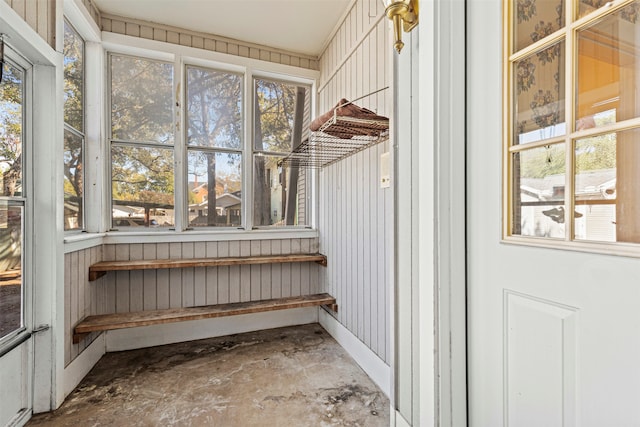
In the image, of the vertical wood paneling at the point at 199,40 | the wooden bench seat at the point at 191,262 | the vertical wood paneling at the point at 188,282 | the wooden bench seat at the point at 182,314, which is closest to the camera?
the wooden bench seat at the point at 182,314

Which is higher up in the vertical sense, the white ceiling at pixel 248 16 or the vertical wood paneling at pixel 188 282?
the white ceiling at pixel 248 16

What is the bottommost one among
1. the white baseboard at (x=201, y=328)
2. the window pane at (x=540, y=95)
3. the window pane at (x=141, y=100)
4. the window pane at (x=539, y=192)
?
the white baseboard at (x=201, y=328)

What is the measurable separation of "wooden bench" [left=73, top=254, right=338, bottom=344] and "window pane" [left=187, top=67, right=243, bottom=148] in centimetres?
112

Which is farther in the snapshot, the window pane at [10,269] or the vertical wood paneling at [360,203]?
the vertical wood paneling at [360,203]

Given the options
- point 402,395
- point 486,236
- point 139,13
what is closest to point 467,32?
point 486,236

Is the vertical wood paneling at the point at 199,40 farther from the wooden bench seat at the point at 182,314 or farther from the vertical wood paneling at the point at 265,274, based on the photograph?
the wooden bench seat at the point at 182,314

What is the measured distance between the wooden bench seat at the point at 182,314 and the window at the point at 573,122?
6.66 ft

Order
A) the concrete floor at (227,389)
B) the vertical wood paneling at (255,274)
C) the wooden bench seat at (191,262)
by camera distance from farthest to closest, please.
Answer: the vertical wood paneling at (255,274)
the wooden bench seat at (191,262)
the concrete floor at (227,389)

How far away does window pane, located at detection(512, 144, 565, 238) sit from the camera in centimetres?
75

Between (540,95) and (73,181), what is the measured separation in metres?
2.83

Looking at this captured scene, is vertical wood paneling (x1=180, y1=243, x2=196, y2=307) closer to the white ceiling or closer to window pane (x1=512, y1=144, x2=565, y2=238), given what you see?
the white ceiling

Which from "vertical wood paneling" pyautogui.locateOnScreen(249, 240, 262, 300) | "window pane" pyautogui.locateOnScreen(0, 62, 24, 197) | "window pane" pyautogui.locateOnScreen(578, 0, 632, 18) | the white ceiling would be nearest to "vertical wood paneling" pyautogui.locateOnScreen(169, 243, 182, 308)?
"vertical wood paneling" pyautogui.locateOnScreen(249, 240, 262, 300)

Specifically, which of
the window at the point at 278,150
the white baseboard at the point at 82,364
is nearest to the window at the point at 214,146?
the window at the point at 278,150

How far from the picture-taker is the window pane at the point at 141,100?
246 centimetres
